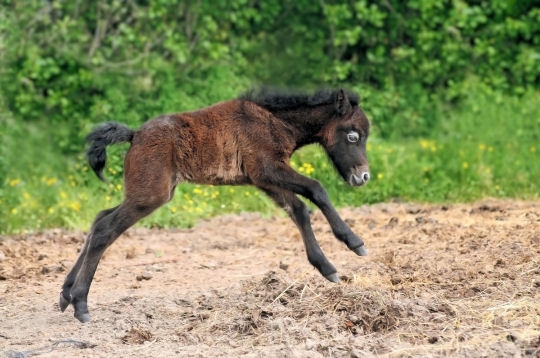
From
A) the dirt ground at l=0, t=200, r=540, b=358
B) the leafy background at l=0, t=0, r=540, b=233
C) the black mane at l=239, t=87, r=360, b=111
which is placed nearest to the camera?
the dirt ground at l=0, t=200, r=540, b=358

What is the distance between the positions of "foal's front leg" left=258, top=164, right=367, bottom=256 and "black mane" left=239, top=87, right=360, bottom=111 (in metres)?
0.57

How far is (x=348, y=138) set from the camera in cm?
711

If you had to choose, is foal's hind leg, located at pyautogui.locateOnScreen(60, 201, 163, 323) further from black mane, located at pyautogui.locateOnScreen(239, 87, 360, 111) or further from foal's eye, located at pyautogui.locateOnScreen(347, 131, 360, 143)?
foal's eye, located at pyautogui.locateOnScreen(347, 131, 360, 143)

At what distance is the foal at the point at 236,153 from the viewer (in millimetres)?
6770

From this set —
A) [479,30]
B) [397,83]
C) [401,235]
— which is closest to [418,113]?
[397,83]

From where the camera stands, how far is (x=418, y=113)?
1426 centimetres

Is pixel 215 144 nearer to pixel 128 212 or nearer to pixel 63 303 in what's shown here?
pixel 128 212

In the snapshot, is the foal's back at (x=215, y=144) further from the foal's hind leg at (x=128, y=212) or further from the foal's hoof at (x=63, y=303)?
the foal's hoof at (x=63, y=303)

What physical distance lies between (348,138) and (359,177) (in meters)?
0.32

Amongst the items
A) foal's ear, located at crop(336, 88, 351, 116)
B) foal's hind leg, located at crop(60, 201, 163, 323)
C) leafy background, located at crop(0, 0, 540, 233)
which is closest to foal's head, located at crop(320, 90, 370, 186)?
foal's ear, located at crop(336, 88, 351, 116)

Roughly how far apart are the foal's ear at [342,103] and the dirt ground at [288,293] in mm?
1303

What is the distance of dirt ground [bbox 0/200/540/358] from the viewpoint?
563cm

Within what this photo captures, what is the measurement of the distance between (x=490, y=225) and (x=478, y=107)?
5.10 meters

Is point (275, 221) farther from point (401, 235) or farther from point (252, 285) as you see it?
point (252, 285)
